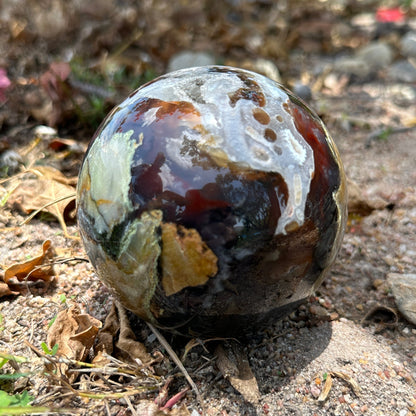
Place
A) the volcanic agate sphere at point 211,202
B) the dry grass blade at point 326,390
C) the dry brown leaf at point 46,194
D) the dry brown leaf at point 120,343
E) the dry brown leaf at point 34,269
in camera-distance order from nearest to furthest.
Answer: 1. the volcanic agate sphere at point 211,202
2. the dry grass blade at point 326,390
3. the dry brown leaf at point 120,343
4. the dry brown leaf at point 34,269
5. the dry brown leaf at point 46,194

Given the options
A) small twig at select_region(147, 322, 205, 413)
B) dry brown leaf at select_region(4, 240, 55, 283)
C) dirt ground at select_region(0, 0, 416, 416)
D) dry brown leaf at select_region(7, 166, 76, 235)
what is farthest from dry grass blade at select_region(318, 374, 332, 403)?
dry brown leaf at select_region(7, 166, 76, 235)

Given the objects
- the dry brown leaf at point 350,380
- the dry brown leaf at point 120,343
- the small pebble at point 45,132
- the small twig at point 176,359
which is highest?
the small twig at point 176,359

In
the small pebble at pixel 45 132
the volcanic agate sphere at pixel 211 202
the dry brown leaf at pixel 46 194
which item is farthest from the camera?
the small pebble at pixel 45 132

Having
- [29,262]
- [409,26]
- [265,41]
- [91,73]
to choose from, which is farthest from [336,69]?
[29,262]

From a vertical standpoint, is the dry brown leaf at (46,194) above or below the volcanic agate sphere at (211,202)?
below

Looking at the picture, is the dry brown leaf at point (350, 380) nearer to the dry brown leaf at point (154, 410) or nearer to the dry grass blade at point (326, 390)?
the dry grass blade at point (326, 390)

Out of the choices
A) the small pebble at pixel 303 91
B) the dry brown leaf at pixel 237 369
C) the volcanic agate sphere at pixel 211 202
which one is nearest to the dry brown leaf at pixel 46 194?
the volcanic agate sphere at pixel 211 202

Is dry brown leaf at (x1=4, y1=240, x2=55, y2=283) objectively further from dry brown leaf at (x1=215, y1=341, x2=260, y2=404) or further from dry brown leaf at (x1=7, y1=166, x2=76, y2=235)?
dry brown leaf at (x1=215, y1=341, x2=260, y2=404)
